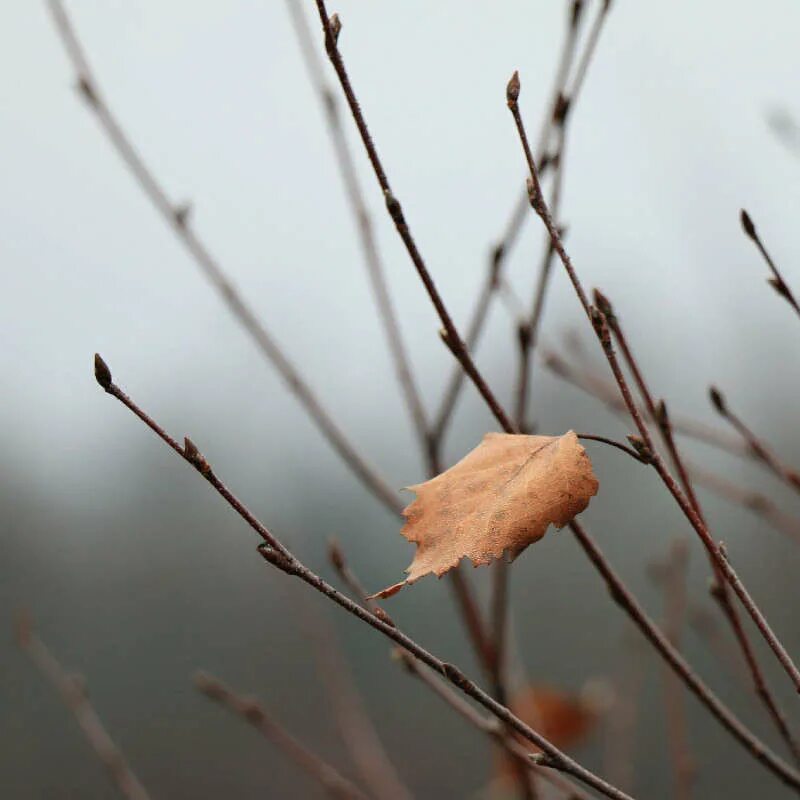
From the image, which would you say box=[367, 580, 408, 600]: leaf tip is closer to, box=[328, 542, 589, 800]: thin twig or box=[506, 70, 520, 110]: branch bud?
box=[328, 542, 589, 800]: thin twig

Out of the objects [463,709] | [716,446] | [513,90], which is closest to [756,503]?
[716,446]

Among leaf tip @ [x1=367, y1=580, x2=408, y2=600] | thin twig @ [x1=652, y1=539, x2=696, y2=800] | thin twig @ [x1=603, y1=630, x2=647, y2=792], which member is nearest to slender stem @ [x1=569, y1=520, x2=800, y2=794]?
leaf tip @ [x1=367, y1=580, x2=408, y2=600]

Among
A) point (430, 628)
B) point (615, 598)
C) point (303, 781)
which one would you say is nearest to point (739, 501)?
point (615, 598)

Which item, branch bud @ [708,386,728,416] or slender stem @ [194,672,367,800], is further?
slender stem @ [194,672,367,800]

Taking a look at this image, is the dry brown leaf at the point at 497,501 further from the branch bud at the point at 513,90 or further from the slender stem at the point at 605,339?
the branch bud at the point at 513,90

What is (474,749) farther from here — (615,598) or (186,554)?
(615,598)

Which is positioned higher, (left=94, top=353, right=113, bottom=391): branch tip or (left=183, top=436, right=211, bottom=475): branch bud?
(left=94, top=353, right=113, bottom=391): branch tip

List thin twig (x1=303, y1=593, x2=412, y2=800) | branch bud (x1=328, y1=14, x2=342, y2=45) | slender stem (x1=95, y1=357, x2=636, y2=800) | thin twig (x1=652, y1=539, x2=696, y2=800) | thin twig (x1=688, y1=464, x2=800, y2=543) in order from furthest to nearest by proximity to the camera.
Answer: thin twig (x1=303, y1=593, x2=412, y2=800) → thin twig (x1=652, y1=539, x2=696, y2=800) → thin twig (x1=688, y1=464, x2=800, y2=543) → branch bud (x1=328, y1=14, x2=342, y2=45) → slender stem (x1=95, y1=357, x2=636, y2=800)

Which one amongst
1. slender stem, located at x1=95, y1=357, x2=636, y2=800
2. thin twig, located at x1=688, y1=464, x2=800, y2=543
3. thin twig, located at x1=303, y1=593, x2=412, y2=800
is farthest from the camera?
thin twig, located at x1=303, y1=593, x2=412, y2=800
